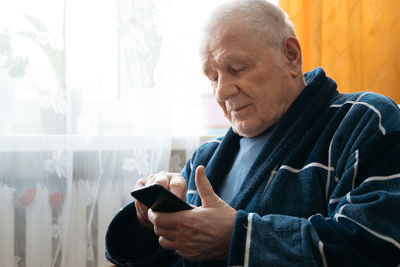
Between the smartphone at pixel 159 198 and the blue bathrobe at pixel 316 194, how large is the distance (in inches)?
5.3

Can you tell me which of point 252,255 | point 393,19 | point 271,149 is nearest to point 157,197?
point 252,255

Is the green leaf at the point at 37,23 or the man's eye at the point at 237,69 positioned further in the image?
the green leaf at the point at 37,23

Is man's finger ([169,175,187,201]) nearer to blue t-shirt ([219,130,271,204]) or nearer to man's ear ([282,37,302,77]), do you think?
blue t-shirt ([219,130,271,204])

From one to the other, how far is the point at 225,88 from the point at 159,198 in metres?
0.42

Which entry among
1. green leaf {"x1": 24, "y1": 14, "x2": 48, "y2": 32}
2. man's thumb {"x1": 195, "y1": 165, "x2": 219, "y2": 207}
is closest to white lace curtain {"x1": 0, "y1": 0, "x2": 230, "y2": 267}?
green leaf {"x1": 24, "y1": 14, "x2": 48, "y2": 32}

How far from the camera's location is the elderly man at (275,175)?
84cm

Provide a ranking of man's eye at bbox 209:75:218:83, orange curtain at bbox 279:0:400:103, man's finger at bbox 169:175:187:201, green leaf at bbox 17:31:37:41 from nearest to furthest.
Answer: man's finger at bbox 169:175:187:201 < man's eye at bbox 209:75:218:83 < green leaf at bbox 17:31:37:41 < orange curtain at bbox 279:0:400:103

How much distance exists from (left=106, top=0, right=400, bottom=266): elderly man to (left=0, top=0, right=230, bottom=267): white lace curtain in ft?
1.24

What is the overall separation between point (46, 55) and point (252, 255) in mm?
1042

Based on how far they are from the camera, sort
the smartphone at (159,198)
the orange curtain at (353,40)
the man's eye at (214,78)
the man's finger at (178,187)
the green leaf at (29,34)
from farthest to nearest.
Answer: the orange curtain at (353,40) < the green leaf at (29,34) < the man's eye at (214,78) < the man's finger at (178,187) < the smartphone at (159,198)

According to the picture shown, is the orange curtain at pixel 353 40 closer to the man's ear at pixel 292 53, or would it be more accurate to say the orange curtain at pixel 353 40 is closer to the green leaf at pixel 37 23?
the man's ear at pixel 292 53

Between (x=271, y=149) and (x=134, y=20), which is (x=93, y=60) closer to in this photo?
(x=134, y=20)

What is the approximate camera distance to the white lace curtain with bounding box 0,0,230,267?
4.80 ft

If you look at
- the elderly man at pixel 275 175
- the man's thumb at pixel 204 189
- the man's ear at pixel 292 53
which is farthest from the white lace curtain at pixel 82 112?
the man's thumb at pixel 204 189
